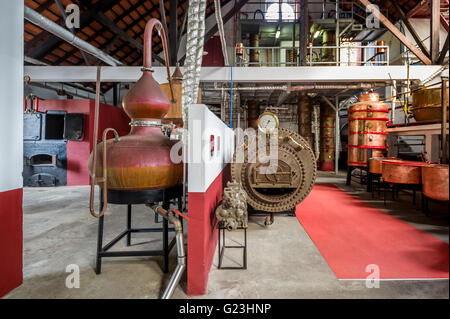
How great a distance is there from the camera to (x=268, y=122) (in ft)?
12.1

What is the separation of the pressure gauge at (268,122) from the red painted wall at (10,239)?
3.14 m

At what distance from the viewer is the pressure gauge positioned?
3.61m

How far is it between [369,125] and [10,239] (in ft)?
27.1

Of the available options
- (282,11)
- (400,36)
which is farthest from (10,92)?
(282,11)

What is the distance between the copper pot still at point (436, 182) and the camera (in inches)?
23.8

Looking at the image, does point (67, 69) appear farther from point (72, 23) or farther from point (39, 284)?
point (39, 284)

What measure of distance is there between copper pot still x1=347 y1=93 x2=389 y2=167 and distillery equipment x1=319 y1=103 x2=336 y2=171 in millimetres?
5202

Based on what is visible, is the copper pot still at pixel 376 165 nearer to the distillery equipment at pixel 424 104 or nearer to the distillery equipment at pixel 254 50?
the distillery equipment at pixel 424 104

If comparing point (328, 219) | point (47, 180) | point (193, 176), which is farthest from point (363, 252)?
point (47, 180)

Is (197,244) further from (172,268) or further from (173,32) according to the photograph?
(173,32)

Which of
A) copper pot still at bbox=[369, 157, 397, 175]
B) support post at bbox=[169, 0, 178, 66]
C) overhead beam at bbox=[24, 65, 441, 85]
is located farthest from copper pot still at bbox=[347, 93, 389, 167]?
support post at bbox=[169, 0, 178, 66]

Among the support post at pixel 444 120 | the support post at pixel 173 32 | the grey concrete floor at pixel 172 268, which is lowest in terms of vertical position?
the grey concrete floor at pixel 172 268

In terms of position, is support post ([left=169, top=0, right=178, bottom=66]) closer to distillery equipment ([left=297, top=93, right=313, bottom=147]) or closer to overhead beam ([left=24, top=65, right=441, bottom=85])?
overhead beam ([left=24, top=65, right=441, bottom=85])

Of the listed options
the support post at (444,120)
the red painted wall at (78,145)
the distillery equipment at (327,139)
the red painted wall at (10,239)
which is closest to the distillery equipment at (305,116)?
the distillery equipment at (327,139)
